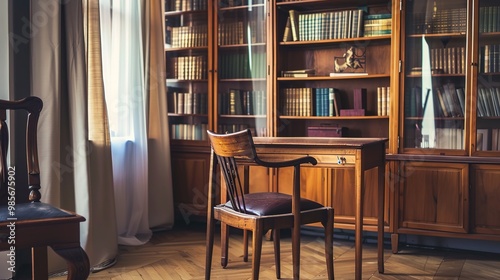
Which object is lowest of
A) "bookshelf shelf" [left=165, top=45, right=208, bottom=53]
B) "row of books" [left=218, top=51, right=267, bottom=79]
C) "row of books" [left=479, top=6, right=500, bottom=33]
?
"row of books" [left=218, top=51, right=267, bottom=79]

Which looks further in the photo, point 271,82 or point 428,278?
point 271,82

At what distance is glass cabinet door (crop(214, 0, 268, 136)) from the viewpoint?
443 cm

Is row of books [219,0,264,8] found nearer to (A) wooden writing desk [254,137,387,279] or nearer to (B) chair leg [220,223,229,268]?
(A) wooden writing desk [254,137,387,279]

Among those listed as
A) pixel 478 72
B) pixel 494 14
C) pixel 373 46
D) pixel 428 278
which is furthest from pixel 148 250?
pixel 494 14

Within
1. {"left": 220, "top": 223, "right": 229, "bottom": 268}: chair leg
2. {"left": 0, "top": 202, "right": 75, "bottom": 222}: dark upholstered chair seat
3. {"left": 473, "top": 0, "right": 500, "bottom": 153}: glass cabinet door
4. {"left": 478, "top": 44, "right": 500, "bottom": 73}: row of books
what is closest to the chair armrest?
{"left": 220, "top": 223, "right": 229, "bottom": 268}: chair leg

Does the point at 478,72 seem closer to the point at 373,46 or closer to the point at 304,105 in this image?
the point at 373,46

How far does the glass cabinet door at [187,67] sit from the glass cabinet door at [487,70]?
195 centimetres

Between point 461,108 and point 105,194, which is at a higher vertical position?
point 461,108

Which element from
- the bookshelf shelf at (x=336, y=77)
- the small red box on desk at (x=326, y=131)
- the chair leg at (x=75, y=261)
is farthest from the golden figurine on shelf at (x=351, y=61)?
the chair leg at (x=75, y=261)

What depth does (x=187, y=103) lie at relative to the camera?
15.0 ft

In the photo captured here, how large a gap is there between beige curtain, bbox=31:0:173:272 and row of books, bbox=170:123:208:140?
1051 mm

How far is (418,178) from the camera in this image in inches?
151

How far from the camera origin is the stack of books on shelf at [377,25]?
3996 millimetres

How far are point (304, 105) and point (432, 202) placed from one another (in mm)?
1147
